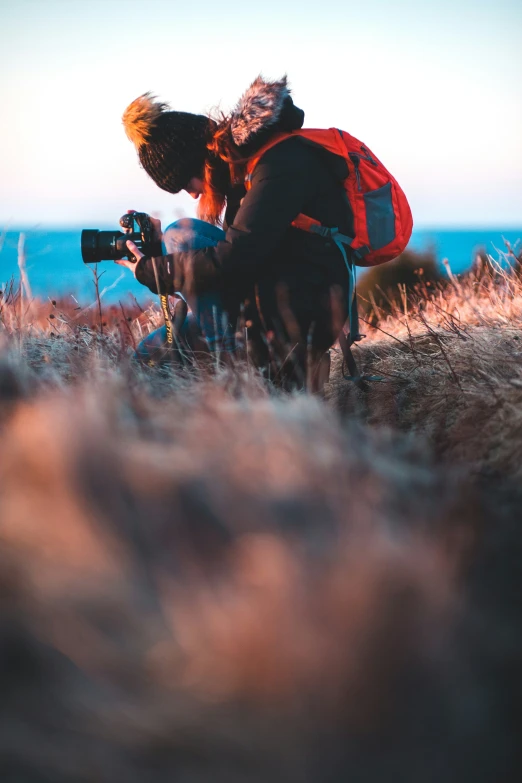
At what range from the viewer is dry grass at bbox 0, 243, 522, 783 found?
130 centimetres

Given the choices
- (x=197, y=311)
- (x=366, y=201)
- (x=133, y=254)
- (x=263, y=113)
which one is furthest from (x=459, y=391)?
(x=133, y=254)

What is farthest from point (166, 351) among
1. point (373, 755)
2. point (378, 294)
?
point (378, 294)

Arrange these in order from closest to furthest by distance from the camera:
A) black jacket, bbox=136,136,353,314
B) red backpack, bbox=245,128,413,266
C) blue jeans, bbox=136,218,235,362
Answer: black jacket, bbox=136,136,353,314
red backpack, bbox=245,128,413,266
blue jeans, bbox=136,218,235,362

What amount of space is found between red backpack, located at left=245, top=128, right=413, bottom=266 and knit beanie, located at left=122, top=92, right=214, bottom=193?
315mm

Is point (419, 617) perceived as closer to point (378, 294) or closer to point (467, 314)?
point (467, 314)

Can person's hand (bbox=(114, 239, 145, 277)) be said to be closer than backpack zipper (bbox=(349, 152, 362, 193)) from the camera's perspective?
No

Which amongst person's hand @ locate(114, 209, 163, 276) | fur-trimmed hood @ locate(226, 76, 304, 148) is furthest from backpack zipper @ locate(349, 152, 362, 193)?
person's hand @ locate(114, 209, 163, 276)

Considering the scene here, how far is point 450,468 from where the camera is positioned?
6.40 ft

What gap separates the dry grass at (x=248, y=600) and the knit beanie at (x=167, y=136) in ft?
4.51

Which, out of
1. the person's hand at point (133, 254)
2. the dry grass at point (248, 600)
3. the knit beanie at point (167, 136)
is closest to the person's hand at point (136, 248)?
the person's hand at point (133, 254)

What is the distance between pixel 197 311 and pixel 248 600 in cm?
169

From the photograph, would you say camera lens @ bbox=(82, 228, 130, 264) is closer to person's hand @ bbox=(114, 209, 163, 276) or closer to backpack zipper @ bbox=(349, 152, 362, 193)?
person's hand @ bbox=(114, 209, 163, 276)

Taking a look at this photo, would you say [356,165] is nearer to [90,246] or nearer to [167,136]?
[167,136]

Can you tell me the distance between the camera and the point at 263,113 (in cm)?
261
